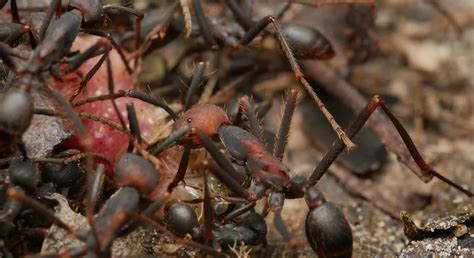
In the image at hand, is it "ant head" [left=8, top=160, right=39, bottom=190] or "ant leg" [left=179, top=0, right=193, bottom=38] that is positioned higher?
"ant leg" [left=179, top=0, right=193, bottom=38]

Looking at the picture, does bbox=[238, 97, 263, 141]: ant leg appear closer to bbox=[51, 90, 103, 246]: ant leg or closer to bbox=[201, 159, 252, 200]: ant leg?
bbox=[201, 159, 252, 200]: ant leg

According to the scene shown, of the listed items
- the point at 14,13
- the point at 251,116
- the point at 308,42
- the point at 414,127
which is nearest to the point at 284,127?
the point at 251,116

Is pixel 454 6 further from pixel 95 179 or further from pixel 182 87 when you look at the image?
pixel 95 179

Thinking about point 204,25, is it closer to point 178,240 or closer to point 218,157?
point 218,157

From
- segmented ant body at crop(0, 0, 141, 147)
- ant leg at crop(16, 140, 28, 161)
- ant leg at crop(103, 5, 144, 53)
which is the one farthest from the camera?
ant leg at crop(103, 5, 144, 53)

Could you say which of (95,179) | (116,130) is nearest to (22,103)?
(95,179)

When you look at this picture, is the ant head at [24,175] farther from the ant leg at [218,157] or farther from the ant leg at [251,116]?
the ant leg at [251,116]

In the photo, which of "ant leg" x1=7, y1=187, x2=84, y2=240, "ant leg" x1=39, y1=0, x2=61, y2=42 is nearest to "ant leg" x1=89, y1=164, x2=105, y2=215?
"ant leg" x1=7, y1=187, x2=84, y2=240

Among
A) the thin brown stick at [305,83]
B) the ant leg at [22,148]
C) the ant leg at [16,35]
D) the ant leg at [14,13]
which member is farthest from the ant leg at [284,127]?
the ant leg at [14,13]
